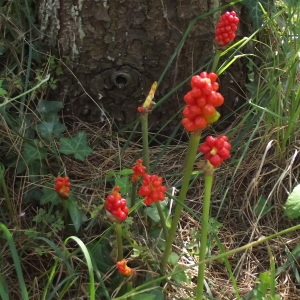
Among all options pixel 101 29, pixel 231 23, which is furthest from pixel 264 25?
pixel 101 29

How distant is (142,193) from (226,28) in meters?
0.54

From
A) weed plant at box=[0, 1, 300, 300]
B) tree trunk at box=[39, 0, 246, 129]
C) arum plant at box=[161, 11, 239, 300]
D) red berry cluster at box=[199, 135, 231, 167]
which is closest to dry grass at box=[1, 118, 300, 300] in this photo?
weed plant at box=[0, 1, 300, 300]

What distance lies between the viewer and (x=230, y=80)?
2.12 meters

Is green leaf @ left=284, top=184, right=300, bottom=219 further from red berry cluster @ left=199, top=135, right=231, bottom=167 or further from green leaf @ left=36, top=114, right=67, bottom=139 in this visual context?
green leaf @ left=36, top=114, right=67, bottom=139

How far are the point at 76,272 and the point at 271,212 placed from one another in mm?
646

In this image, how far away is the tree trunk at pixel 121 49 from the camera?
6.43ft

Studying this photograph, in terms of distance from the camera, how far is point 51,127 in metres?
1.95

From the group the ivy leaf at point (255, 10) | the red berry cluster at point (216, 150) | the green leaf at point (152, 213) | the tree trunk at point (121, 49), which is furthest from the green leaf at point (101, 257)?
the ivy leaf at point (255, 10)

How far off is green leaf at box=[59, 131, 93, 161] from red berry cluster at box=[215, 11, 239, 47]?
0.53 m

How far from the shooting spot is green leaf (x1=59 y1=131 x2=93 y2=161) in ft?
6.20

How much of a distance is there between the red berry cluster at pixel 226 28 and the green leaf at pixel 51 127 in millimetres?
607

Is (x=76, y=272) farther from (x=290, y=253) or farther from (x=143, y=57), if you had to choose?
(x=143, y=57)

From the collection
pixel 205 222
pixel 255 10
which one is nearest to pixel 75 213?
pixel 205 222

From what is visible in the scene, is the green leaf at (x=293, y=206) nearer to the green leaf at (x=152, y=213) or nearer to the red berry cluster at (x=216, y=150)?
the green leaf at (x=152, y=213)
